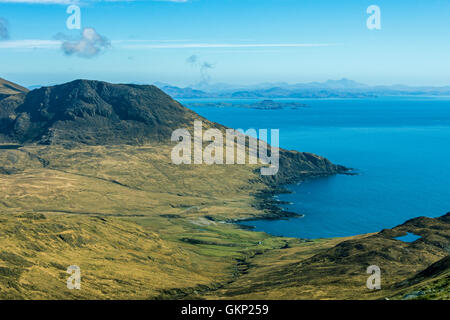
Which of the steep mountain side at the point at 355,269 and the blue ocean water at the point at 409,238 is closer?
the steep mountain side at the point at 355,269

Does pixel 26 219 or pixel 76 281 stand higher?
pixel 26 219

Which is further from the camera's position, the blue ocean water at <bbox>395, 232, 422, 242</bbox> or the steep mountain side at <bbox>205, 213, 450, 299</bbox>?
the blue ocean water at <bbox>395, 232, 422, 242</bbox>

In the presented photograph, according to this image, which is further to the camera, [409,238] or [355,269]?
[409,238]

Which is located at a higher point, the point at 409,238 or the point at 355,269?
the point at 409,238

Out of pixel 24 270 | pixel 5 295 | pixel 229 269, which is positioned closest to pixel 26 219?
pixel 24 270

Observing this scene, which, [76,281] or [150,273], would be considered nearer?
[76,281]

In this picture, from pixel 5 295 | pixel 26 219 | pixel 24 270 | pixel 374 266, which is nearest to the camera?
pixel 5 295
